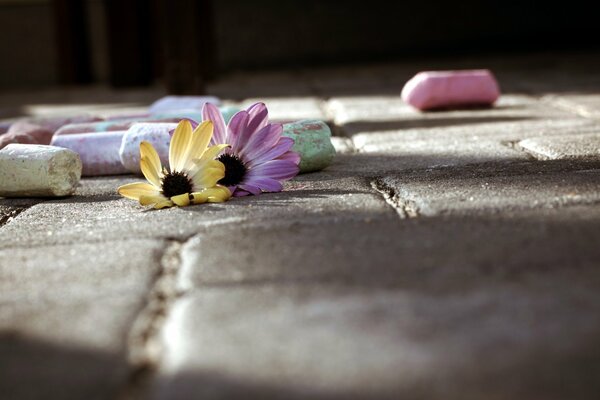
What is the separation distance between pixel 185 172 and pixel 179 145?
0.05m

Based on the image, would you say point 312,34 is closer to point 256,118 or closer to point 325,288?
point 256,118

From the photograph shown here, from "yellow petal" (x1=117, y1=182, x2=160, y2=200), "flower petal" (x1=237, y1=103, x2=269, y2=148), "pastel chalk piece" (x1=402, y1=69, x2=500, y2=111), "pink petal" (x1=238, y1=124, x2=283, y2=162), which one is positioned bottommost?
"pastel chalk piece" (x1=402, y1=69, x2=500, y2=111)

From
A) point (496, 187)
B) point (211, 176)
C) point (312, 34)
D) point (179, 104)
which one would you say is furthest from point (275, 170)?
point (312, 34)

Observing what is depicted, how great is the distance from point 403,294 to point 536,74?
13.8ft

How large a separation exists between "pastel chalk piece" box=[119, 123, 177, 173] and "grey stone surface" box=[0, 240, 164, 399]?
0.78m

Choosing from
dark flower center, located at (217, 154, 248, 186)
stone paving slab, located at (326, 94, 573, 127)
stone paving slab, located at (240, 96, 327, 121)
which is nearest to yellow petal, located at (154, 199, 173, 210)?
dark flower center, located at (217, 154, 248, 186)

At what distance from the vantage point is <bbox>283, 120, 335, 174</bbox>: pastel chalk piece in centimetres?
215

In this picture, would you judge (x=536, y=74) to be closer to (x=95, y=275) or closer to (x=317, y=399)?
(x=95, y=275)

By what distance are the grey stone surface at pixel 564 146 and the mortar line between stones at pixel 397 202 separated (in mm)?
459

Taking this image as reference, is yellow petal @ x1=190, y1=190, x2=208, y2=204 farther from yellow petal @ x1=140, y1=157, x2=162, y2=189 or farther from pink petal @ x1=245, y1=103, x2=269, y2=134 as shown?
pink petal @ x1=245, y1=103, x2=269, y2=134

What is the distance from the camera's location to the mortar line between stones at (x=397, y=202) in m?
1.62

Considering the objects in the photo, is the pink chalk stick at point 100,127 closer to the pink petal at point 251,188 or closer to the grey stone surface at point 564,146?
the pink petal at point 251,188

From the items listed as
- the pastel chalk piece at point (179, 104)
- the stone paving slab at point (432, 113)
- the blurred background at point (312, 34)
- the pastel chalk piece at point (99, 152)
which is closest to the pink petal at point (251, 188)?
the pastel chalk piece at point (99, 152)

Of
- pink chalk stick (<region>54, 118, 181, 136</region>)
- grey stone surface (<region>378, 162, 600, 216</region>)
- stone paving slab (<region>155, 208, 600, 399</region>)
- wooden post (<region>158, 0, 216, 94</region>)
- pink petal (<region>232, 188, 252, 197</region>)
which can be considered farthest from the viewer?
wooden post (<region>158, 0, 216, 94</region>)
